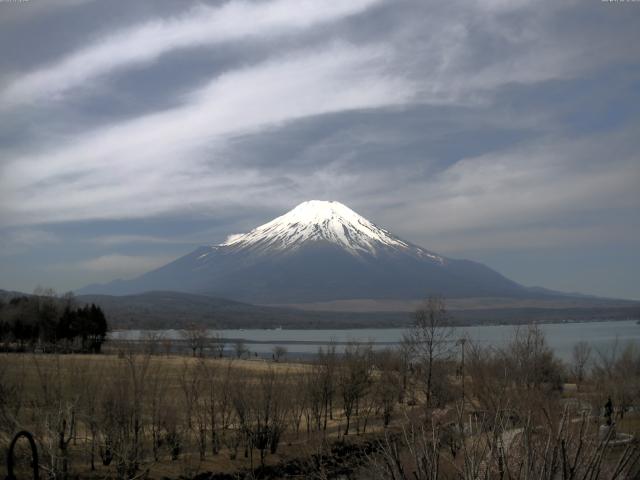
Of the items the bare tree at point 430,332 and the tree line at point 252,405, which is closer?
the tree line at point 252,405

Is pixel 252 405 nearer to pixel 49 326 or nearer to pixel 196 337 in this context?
pixel 49 326

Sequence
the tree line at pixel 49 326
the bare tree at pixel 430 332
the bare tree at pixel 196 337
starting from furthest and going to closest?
the bare tree at pixel 196 337, the tree line at pixel 49 326, the bare tree at pixel 430 332

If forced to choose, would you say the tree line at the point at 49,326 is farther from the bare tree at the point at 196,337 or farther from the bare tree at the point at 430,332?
the bare tree at the point at 430,332

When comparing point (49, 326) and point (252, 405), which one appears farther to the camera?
point (49, 326)

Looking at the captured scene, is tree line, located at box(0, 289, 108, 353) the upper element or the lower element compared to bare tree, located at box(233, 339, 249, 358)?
upper

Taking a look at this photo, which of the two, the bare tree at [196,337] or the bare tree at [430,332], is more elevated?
the bare tree at [430,332]

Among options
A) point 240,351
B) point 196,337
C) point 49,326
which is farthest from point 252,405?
point 196,337

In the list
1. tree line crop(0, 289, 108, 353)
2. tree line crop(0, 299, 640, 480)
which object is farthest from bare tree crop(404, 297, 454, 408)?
tree line crop(0, 289, 108, 353)

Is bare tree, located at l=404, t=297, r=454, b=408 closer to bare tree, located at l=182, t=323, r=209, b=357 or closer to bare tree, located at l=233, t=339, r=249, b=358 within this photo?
bare tree, located at l=233, t=339, r=249, b=358

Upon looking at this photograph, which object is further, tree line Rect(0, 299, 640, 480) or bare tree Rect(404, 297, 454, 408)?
bare tree Rect(404, 297, 454, 408)

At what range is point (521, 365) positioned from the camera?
1433 inches

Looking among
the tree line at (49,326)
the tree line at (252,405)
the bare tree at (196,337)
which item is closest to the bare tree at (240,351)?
the bare tree at (196,337)

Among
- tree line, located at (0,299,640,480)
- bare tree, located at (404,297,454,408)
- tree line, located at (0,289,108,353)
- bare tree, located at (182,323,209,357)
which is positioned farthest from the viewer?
bare tree, located at (182,323,209,357)

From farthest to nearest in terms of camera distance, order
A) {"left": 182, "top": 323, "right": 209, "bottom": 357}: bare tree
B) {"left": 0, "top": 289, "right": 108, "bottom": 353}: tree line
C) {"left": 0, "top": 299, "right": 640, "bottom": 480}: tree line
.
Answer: {"left": 182, "top": 323, "right": 209, "bottom": 357}: bare tree
{"left": 0, "top": 289, "right": 108, "bottom": 353}: tree line
{"left": 0, "top": 299, "right": 640, "bottom": 480}: tree line
